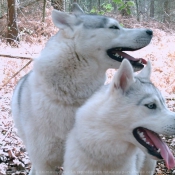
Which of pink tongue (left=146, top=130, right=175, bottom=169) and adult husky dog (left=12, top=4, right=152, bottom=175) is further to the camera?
adult husky dog (left=12, top=4, right=152, bottom=175)

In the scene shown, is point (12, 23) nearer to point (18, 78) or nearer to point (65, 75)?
point (18, 78)

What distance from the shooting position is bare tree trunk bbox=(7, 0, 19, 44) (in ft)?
40.8

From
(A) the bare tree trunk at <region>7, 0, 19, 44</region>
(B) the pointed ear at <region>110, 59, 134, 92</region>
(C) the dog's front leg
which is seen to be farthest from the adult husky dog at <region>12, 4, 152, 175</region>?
(A) the bare tree trunk at <region>7, 0, 19, 44</region>

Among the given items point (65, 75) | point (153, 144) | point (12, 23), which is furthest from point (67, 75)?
point (12, 23)

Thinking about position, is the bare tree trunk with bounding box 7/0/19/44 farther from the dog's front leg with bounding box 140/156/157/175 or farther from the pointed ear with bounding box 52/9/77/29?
the dog's front leg with bounding box 140/156/157/175

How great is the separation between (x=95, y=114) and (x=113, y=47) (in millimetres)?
1009

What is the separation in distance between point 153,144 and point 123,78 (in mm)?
675

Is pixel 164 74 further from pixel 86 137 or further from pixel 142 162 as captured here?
pixel 86 137

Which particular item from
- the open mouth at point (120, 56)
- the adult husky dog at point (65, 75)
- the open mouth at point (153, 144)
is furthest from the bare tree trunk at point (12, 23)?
the open mouth at point (153, 144)

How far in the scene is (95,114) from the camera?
117 inches

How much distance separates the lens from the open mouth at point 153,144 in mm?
2834

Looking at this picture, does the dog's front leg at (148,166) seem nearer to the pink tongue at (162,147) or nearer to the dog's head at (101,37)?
the pink tongue at (162,147)

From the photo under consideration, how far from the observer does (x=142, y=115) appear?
280 cm

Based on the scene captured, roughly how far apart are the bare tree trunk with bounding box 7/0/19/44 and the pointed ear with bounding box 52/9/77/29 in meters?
9.15
